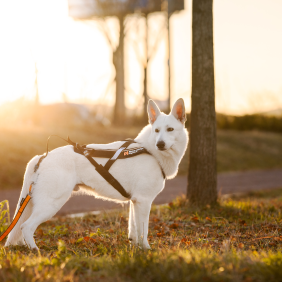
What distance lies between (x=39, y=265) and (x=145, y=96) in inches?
854

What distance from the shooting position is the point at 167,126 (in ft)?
14.5

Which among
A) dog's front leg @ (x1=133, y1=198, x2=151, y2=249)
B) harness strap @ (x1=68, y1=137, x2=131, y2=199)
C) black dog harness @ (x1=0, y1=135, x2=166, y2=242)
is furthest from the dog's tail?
dog's front leg @ (x1=133, y1=198, x2=151, y2=249)

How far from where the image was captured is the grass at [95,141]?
12.4m

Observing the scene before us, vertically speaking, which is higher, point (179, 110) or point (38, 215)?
point (179, 110)

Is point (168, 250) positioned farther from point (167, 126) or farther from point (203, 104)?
point (203, 104)

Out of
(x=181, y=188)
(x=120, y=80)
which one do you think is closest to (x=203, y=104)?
(x=181, y=188)

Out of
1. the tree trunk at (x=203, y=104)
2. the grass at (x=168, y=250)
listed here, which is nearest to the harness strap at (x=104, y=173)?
the grass at (x=168, y=250)

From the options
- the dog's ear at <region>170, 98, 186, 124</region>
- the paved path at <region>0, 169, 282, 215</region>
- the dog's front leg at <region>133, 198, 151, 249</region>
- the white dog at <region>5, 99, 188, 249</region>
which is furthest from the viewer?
the paved path at <region>0, 169, 282, 215</region>

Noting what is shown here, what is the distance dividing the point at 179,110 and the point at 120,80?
64.6 ft

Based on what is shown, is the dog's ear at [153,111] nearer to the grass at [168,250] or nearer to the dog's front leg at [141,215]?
the dog's front leg at [141,215]

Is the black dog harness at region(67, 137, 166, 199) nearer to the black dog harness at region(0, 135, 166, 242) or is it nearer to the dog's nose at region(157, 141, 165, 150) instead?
the black dog harness at region(0, 135, 166, 242)

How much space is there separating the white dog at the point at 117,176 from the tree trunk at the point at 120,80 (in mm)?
19029

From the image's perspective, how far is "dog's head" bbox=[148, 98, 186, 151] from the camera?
4.25m

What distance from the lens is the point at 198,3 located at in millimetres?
6629
